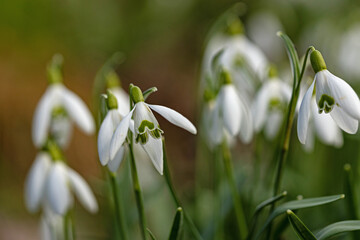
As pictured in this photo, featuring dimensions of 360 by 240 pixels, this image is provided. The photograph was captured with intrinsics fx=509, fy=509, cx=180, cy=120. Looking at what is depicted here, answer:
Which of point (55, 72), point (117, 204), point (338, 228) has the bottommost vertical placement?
point (338, 228)

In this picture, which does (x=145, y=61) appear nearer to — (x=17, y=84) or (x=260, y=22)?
(x=17, y=84)

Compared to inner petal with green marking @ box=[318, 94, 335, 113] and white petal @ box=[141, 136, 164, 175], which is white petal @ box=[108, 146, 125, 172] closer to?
white petal @ box=[141, 136, 164, 175]

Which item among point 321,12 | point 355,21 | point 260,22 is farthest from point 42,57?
point 355,21

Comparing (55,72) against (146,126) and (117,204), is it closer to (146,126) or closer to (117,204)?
(117,204)

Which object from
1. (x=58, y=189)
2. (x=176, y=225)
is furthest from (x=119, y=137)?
(x=58, y=189)

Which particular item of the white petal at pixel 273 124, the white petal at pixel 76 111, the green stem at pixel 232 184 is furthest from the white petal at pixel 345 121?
the white petal at pixel 76 111

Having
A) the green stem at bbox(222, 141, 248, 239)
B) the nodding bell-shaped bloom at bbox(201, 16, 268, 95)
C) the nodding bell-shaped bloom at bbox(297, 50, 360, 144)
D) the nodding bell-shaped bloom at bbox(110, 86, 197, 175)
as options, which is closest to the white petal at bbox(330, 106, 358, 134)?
the nodding bell-shaped bloom at bbox(297, 50, 360, 144)
